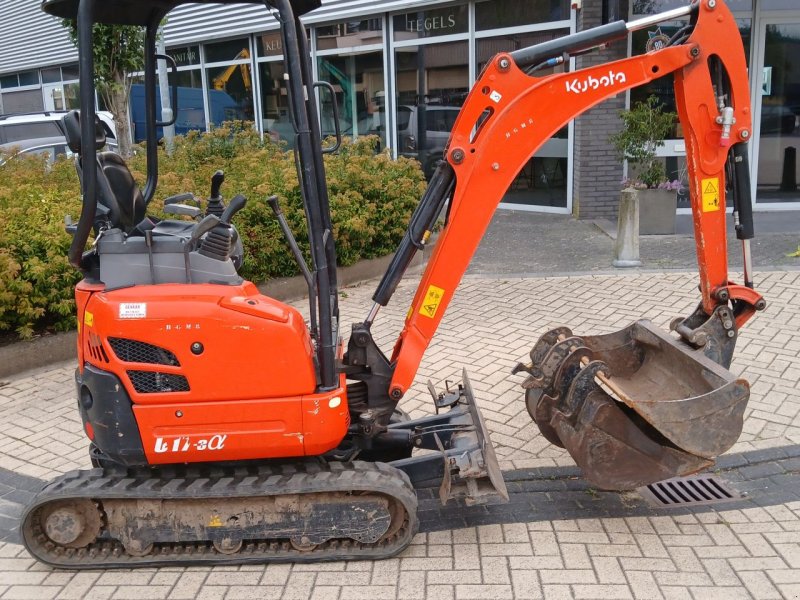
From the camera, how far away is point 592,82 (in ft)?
12.4

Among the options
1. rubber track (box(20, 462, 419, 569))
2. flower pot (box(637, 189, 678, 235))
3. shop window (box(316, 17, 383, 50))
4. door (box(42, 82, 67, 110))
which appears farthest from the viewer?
door (box(42, 82, 67, 110))

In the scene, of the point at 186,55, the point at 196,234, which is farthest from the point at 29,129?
the point at 196,234

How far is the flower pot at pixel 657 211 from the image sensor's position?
10.6 meters

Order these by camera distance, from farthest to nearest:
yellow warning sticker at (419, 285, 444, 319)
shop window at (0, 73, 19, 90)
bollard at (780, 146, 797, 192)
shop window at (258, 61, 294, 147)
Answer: shop window at (0, 73, 19, 90) < shop window at (258, 61, 294, 147) < bollard at (780, 146, 797, 192) < yellow warning sticker at (419, 285, 444, 319)

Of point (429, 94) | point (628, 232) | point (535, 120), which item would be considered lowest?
point (628, 232)

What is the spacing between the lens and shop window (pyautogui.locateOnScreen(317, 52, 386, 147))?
15414 millimetres

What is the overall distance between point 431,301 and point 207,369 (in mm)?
1185

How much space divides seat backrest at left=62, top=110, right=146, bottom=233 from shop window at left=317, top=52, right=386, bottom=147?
1180cm

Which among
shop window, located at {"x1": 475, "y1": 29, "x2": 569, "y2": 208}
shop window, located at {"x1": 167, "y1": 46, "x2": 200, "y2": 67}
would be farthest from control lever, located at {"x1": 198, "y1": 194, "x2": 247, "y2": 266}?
shop window, located at {"x1": 167, "y1": 46, "x2": 200, "y2": 67}

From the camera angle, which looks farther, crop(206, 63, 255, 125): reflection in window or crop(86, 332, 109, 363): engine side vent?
crop(206, 63, 255, 125): reflection in window

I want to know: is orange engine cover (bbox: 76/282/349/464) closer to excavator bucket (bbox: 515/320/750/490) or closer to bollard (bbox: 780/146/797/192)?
excavator bucket (bbox: 515/320/750/490)

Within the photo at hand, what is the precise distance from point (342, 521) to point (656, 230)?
838 centimetres

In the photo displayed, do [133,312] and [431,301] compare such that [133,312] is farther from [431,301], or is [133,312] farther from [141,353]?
[431,301]

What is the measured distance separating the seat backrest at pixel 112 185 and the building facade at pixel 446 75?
7243 mm
